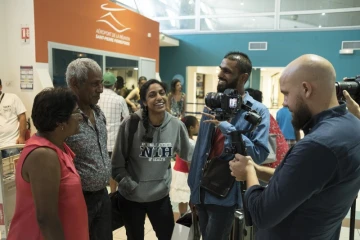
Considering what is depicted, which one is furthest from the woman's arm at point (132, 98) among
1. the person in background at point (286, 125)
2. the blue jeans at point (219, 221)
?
the blue jeans at point (219, 221)

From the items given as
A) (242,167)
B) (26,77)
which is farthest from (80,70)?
(26,77)

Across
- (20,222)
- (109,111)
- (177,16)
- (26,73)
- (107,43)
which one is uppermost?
(177,16)

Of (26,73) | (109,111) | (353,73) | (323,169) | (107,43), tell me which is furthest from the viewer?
(353,73)

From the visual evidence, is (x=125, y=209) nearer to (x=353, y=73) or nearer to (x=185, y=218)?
(x=185, y=218)

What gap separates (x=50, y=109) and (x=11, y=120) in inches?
117

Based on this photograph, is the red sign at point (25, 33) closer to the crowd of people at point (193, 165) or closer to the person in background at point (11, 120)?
the person in background at point (11, 120)

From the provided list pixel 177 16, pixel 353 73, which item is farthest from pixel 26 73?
pixel 353 73

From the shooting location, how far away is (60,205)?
130cm

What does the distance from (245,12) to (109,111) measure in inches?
307

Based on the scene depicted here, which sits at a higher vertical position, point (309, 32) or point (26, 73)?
point (309, 32)

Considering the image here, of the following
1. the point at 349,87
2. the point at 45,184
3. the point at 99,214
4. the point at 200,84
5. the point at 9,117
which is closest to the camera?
the point at 45,184

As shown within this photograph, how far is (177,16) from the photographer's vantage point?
35.1 feet

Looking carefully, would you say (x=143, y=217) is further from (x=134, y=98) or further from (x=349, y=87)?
(x=134, y=98)

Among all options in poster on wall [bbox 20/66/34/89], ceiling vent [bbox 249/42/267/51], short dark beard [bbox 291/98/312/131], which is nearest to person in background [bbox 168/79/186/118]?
poster on wall [bbox 20/66/34/89]
